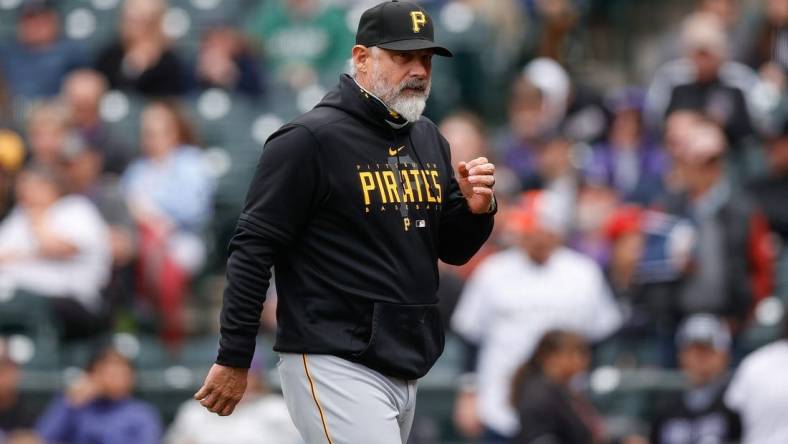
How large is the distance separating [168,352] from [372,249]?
549cm

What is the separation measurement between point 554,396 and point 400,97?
3.64 metres

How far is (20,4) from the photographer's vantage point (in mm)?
13570

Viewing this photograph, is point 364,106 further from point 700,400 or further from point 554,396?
point 700,400

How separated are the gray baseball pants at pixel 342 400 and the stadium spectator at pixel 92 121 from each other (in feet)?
21.1

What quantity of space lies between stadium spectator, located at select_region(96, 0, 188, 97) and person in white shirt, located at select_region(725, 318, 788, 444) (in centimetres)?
577

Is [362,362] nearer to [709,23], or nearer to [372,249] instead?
[372,249]

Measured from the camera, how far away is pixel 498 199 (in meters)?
9.41

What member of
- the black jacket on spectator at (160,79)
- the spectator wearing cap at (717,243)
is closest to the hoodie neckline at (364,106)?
the spectator wearing cap at (717,243)

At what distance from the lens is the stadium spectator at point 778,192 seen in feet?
31.8

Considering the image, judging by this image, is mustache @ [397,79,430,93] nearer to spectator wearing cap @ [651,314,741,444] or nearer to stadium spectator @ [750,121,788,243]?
spectator wearing cap @ [651,314,741,444]

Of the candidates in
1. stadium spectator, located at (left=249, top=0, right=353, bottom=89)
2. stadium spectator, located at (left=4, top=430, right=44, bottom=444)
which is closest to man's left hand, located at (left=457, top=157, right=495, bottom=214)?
stadium spectator, located at (left=4, top=430, right=44, bottom=444)

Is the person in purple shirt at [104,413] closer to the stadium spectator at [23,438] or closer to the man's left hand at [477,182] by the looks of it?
the stadium spectator at [23,438]

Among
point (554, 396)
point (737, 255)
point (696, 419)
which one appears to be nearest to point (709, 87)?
point (737, 255)

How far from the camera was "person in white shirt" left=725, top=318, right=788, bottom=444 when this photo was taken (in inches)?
297
